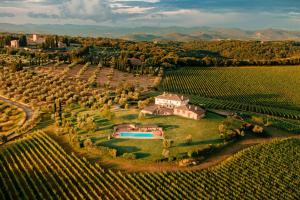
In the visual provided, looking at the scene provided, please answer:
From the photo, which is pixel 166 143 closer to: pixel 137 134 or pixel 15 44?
pixel 137 134

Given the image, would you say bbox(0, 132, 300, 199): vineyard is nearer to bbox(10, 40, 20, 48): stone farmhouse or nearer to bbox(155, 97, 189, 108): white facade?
bbox(155, 97, 189, 108): white facade

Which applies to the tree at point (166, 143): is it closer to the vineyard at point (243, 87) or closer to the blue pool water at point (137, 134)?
the blue pool water at point (137, 134)

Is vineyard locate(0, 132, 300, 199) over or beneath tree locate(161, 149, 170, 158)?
beneath

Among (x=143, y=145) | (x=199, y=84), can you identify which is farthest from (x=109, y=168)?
(x=199, y=84)

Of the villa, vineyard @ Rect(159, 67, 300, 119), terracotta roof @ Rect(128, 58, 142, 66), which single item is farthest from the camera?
terracotta roof @ Rect(128, 58, 142, 66)

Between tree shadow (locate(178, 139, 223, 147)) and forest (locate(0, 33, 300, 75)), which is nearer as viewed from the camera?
tree shadow (locate(178, 139, 223, 147))

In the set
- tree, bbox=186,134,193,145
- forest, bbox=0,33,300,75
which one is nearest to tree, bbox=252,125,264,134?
tree, bbox=186,134,193,145
